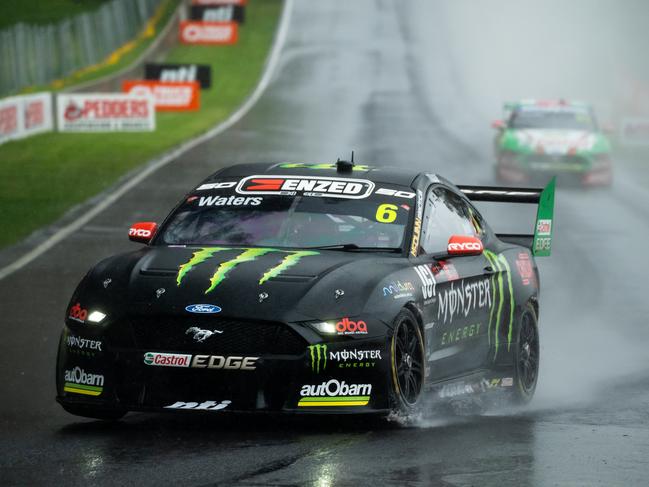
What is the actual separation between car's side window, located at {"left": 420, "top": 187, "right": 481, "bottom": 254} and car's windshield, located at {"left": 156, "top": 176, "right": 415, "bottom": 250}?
18cm

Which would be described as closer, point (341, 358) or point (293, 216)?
point (341, 358)

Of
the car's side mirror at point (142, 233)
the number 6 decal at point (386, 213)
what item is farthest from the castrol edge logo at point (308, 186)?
the car's side mirror at point (142, 233)

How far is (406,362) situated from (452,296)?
91 centimetres

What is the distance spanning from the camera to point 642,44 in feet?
234

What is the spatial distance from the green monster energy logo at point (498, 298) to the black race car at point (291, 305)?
2 cm

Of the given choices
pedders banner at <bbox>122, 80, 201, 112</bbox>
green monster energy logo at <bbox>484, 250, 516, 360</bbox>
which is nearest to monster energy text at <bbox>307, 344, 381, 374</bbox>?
green monster energy logo at <bbox>484, 250, 516, 360</bbox>

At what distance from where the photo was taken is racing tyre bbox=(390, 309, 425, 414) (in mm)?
8234

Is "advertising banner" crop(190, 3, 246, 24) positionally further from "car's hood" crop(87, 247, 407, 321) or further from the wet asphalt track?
"car's hood" crop(87, 247, 407, 321)

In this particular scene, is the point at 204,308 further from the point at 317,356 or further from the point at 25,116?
the point at 25,116

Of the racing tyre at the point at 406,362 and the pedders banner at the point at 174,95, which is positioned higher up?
the racing tyre at the point at 406,362

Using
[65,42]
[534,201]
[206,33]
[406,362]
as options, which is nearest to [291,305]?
[406,362]

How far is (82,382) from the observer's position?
820cm

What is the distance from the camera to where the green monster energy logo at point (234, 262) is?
823cm

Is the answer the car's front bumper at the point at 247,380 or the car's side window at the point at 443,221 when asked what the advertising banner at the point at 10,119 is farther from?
the car's front bumper at the point at 247,380
